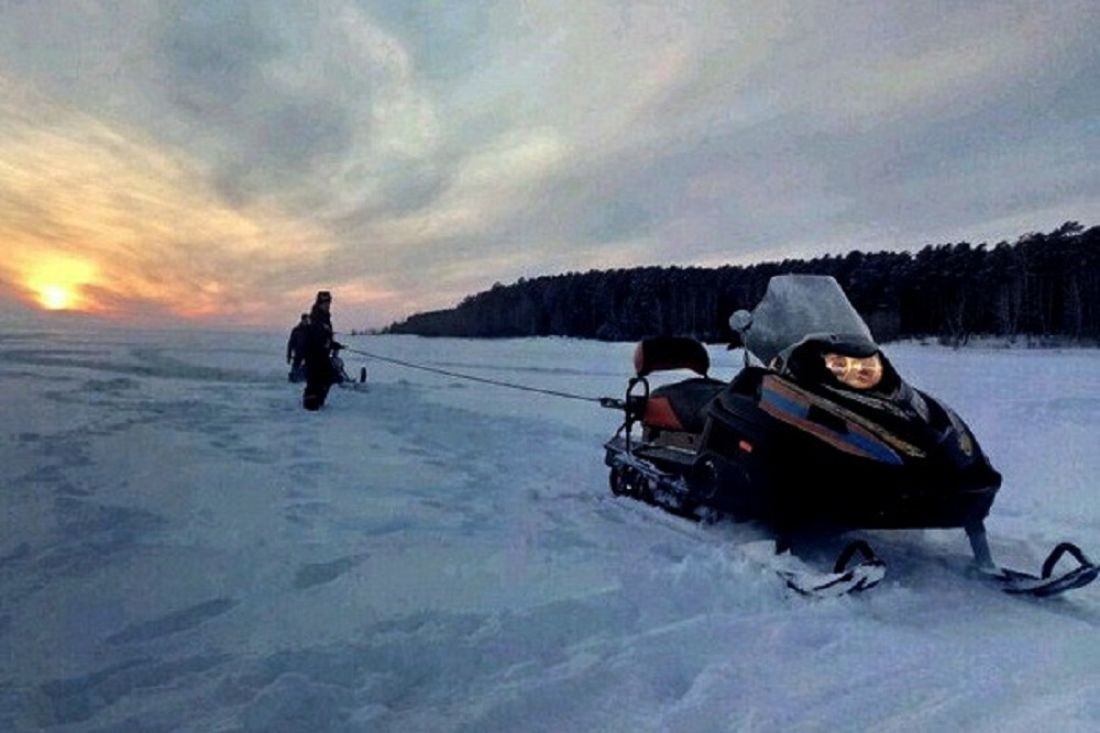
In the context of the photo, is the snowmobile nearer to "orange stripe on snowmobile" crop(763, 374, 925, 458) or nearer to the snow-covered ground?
the snow-covered ground

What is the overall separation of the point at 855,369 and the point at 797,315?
0.72 metres

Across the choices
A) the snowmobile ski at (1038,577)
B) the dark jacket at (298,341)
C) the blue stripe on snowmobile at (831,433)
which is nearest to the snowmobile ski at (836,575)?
the blue stripe on snowmobile at (831,433)

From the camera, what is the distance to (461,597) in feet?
9.27

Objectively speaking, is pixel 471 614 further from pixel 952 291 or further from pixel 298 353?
pixel 952 291

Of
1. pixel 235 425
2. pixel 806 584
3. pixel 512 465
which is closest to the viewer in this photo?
pixel 806 584

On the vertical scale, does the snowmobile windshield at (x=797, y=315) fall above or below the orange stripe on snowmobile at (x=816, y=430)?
above

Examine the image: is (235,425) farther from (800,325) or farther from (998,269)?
(998,269)

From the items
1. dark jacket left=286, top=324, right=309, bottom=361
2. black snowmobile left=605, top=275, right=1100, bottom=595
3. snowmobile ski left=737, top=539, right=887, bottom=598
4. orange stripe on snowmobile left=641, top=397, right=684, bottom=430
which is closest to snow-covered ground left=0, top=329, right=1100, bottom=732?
snowmobile ski left=737, top=539, right=887, bottom=598

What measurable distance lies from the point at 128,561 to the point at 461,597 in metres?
1.63

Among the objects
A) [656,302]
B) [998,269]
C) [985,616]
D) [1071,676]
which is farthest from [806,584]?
[656,302]

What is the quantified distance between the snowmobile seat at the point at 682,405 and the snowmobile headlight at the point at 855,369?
1155 mm

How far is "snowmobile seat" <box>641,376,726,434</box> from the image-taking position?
433 centimetres

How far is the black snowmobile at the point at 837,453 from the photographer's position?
2852 mm

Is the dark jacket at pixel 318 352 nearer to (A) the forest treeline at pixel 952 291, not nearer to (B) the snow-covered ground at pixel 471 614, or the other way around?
(B) the snow-covered ground at pixel 471 614
